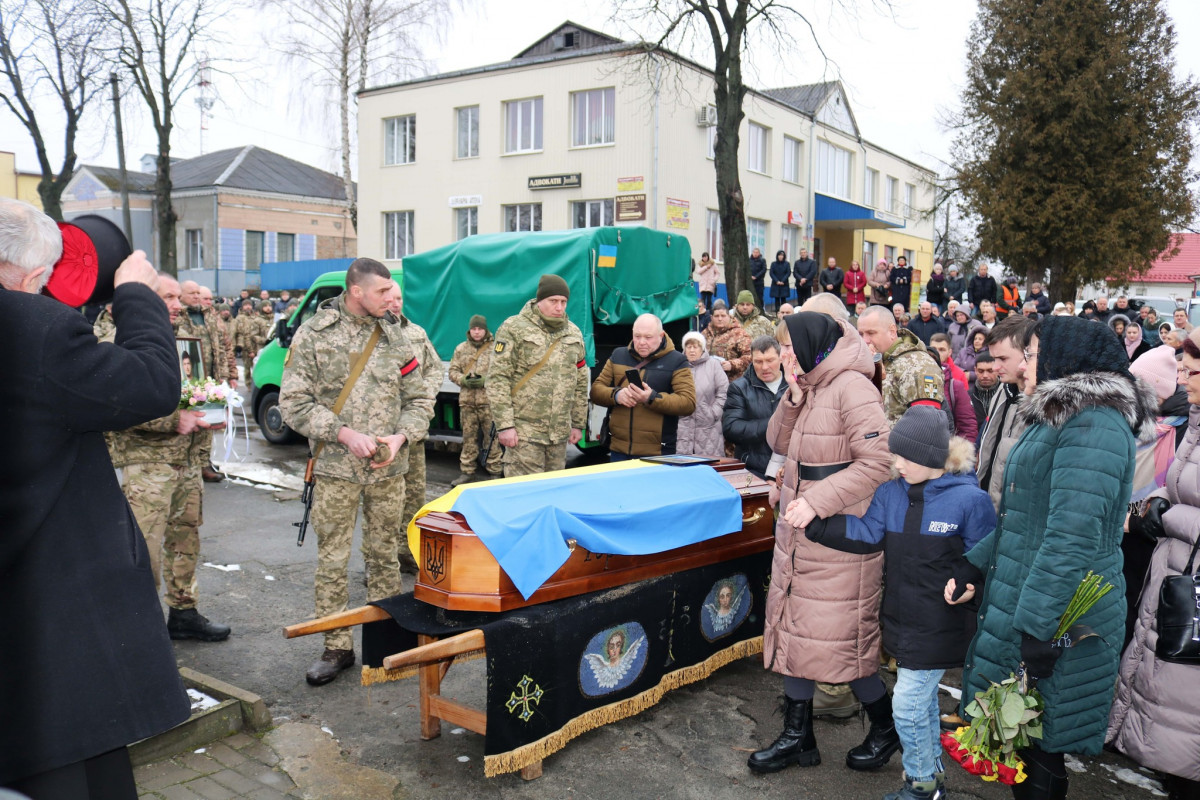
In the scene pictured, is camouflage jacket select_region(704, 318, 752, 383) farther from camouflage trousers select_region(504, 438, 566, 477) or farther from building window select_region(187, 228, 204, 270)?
building window select_region(187, 228, 204, 270)

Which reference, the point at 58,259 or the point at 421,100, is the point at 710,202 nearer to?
the point at 421,100

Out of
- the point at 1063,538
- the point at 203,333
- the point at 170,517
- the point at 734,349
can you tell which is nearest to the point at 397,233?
the point at 734,349

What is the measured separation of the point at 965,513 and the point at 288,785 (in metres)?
2.93

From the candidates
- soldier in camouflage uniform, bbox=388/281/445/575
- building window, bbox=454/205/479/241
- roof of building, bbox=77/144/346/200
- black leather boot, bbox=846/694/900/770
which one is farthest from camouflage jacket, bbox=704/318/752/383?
roof of building, bbox=77/144/346/200

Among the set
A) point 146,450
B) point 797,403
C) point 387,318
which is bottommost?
point 146,450

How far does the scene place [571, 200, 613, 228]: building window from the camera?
2623cm

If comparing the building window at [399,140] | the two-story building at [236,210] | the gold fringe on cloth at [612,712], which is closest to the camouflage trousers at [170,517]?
the gold fringe on cloth at [612,712]

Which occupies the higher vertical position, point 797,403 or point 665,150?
point 665,150

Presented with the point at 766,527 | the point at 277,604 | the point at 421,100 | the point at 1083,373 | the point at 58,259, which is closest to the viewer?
the point at 58,259

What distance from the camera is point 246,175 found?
41938 mm

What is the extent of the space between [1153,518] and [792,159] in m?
29.1

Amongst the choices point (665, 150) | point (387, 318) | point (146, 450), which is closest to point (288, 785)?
point (146, 450)

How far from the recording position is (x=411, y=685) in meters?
4.65

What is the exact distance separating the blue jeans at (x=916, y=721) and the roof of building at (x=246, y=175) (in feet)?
138
